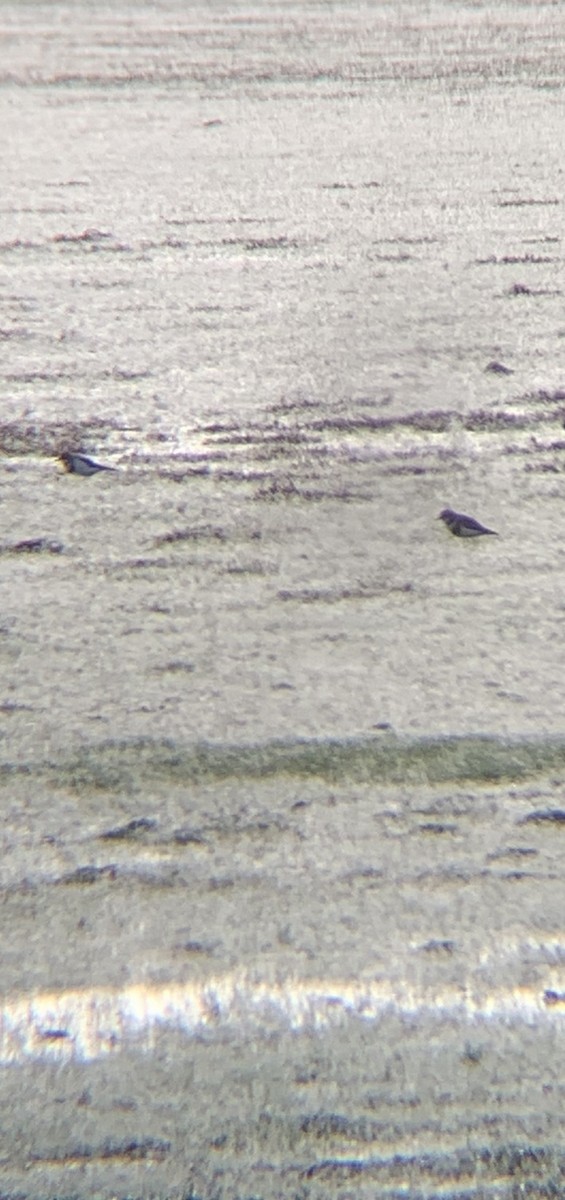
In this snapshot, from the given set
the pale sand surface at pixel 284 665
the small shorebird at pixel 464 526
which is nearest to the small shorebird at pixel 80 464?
the pale sand surface at pixel 284 665

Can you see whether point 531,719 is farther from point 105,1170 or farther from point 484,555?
point 105,1170

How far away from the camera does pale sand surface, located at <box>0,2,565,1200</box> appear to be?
327 mm

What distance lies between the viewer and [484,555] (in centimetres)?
48

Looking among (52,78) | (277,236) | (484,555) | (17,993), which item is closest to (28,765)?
(17,993)

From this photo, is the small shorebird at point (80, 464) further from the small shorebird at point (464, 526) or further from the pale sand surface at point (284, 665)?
the small shorebird at point (464, 526)

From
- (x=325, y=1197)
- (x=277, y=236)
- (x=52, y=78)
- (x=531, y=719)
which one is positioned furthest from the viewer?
(x=52, y=78)

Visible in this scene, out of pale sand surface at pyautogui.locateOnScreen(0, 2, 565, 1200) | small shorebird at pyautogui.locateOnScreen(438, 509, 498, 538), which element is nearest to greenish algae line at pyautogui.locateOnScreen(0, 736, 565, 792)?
pale sand surface at pyautogui.locateOnScreen(0, 2, 565, 1200)

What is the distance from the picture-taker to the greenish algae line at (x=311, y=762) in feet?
1.32

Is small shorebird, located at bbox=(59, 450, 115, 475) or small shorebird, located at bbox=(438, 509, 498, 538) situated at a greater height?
small shorebird, located at bbox=(59, 450, 115, 475)

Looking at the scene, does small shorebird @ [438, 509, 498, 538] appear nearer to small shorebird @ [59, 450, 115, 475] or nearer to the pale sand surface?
the pale sand surface

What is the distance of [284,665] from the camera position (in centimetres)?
44

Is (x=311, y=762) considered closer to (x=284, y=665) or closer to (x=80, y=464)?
(x=284, y=665)

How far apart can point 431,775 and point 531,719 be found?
4cm

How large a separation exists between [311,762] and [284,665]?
0.16ft
